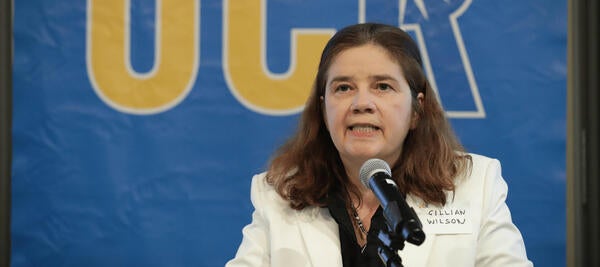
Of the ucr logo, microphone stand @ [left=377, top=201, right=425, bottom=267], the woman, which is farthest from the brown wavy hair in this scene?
microphone stand @ [left=377, top=201, right=425, bottom=267]

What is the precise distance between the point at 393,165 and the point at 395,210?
3.01 ft

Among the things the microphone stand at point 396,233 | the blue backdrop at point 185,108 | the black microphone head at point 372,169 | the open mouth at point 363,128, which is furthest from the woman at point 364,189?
the blue backdrop at point 185,108

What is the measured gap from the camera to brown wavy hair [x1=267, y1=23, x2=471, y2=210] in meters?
2.00

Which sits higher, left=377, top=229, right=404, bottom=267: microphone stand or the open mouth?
the open mouth

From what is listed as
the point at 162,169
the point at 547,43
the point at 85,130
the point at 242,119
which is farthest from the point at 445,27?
the point at 85,130

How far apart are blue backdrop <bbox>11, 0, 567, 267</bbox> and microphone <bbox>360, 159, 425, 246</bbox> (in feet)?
5.05

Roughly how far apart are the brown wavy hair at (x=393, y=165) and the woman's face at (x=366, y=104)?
0.04 meters

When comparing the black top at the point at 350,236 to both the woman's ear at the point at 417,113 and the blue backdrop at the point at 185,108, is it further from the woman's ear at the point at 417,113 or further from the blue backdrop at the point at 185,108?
the blue backdrop at the point at 185,108

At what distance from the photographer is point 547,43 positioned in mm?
2754

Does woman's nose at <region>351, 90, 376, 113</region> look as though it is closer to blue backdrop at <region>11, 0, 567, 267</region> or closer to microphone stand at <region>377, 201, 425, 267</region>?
microphone stand at <region>377, 201, 425, 267</region>

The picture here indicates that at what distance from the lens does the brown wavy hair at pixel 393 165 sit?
2.00 meters

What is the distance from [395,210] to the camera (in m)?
1.18

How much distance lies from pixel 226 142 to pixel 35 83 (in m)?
0.82

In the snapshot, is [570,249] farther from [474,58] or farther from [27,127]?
[27,127]
